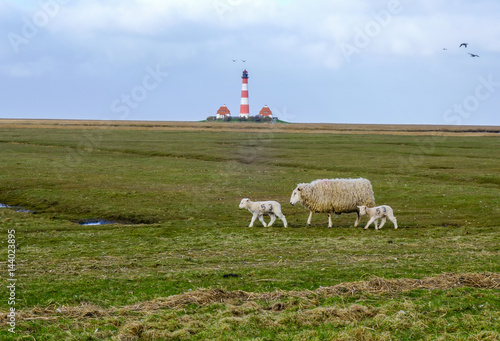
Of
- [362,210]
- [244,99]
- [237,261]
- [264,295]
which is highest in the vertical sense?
[244,99]

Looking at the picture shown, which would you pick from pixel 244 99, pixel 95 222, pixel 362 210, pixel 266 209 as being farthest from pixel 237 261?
pixel 244 99

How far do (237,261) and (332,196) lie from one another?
9622 millimetres

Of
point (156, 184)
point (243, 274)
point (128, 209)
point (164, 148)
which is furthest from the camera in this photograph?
point (164, 148)

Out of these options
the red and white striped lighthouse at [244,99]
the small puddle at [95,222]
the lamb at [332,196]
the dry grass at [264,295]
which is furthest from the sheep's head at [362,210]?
the red and white striped lighthouse at [244,99]

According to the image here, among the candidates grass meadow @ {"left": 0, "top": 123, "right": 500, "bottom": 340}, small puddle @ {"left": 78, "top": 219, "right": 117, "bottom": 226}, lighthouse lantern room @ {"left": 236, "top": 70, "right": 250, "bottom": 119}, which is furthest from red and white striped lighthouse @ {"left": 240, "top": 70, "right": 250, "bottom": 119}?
small puddle @ {"left": 78, "top": 219, "right": 117, "bottom": 226}

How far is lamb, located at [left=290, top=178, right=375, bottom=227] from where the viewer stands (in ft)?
87.7

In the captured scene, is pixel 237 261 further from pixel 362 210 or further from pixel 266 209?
pixel 362 210

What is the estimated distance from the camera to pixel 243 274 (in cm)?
1617

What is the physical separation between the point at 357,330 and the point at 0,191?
32752 mm

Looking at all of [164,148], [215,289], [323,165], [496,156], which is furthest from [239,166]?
[215,289]

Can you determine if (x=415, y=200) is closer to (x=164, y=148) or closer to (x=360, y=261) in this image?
(x=360, y=261)

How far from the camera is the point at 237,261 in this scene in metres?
18.4

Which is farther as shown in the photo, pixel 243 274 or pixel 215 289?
pixel 243 274

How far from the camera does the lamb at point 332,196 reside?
26719 millimetres
